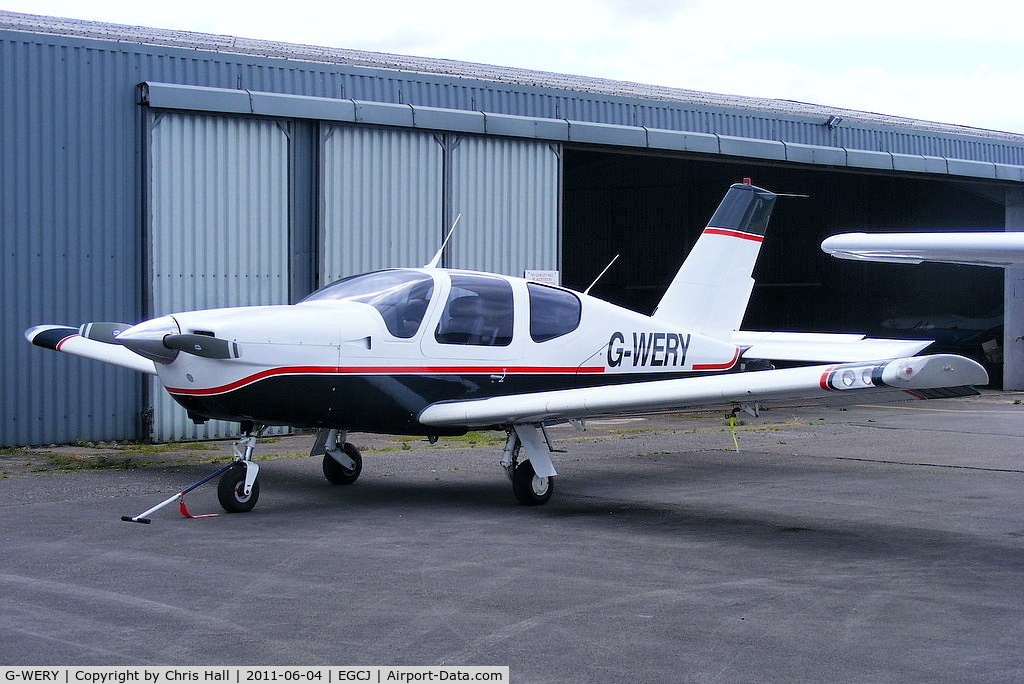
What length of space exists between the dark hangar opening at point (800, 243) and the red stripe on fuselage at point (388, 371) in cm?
1788

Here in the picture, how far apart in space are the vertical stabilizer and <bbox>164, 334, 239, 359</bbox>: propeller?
4.73 m

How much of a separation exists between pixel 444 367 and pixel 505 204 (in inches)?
301

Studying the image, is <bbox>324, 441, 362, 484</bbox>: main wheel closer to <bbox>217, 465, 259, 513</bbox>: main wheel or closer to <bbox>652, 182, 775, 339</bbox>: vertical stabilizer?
<bbox>217, 465, 259, 513</bbox>: main wheel

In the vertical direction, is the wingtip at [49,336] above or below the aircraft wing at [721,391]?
above

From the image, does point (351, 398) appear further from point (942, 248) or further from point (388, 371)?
point (942, 248)

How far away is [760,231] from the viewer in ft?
39.3

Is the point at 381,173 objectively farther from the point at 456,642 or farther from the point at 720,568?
the point at 456,642

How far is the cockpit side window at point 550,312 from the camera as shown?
30.3 feet

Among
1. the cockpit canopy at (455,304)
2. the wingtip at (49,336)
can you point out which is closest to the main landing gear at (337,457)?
the cockpit canopy at (455,304)

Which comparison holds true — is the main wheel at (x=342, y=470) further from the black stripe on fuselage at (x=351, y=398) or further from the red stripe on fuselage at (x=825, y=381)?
the red stripe on fuselage at (x=825, y=381)

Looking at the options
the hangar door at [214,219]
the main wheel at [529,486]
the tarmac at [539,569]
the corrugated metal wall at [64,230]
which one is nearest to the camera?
the tarmac at [539,569]

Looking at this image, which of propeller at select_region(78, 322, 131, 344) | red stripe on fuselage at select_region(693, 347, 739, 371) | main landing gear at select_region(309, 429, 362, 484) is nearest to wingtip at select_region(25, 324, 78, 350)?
propeller at select_region(78, 322, 131, 344)

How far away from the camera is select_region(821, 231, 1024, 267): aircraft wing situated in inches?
224

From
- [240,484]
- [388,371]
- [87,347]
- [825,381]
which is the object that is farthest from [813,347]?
[87,347]
